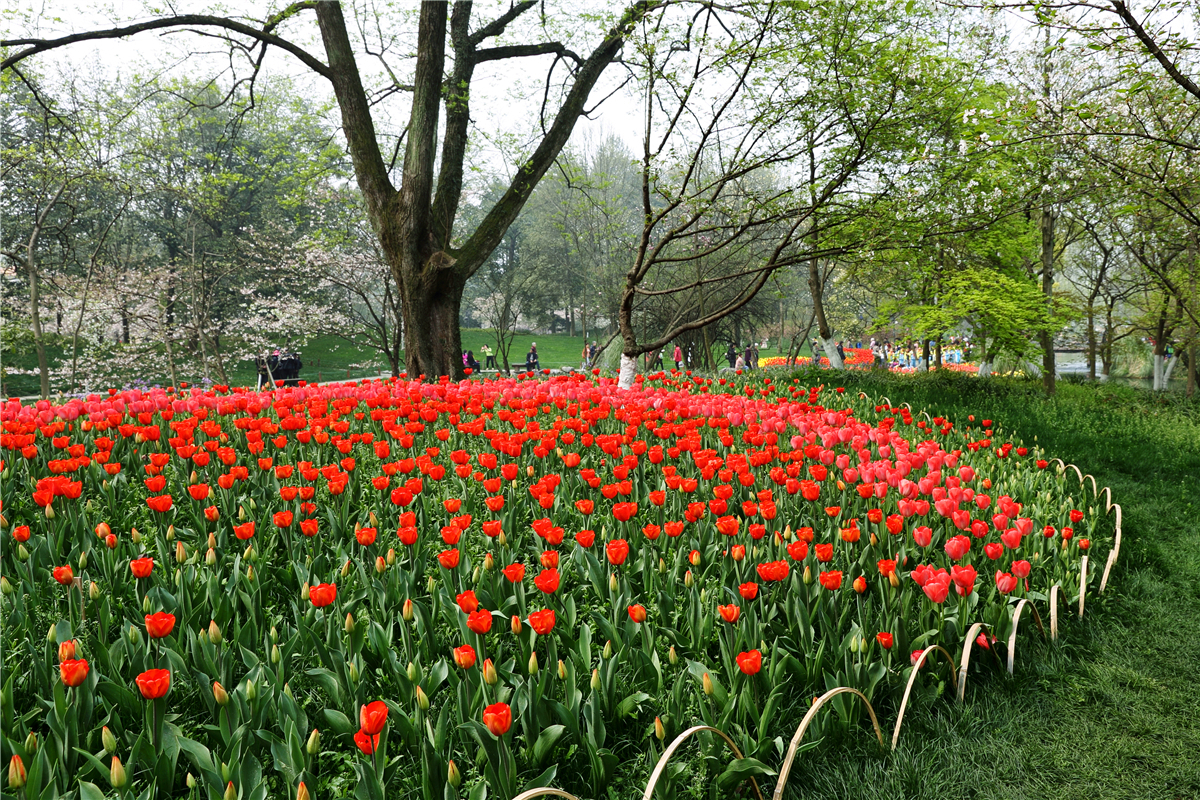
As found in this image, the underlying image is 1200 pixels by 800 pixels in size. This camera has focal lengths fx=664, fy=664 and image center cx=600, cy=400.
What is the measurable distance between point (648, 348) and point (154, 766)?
6112 mm

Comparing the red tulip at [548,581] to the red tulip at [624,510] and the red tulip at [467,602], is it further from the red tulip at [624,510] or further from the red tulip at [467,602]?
the red tulip at [624,510]

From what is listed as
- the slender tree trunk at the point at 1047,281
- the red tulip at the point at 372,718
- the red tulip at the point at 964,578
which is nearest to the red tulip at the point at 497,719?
the red tulip at the point at 372,718

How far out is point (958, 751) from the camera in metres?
2.29

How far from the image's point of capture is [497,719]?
1579 mm

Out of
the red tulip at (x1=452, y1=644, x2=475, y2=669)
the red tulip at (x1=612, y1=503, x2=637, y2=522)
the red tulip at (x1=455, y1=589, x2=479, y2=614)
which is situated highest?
the red tulip at (x1=612, y1=503, x2=637, y2=522)

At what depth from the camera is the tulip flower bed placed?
182 centimetres

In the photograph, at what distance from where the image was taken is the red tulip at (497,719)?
157 cm

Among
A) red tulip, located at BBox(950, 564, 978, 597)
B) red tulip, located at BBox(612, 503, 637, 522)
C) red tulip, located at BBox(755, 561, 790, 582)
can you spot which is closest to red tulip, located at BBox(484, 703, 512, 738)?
A: red tulip, located at BBox(755, 561, 790, 582)

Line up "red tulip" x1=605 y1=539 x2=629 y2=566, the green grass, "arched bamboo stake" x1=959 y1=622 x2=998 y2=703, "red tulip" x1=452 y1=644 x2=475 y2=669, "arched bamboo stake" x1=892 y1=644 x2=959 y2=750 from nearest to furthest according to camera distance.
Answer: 1. "red tulip" x1=452 y1=644 x2=475 y2=669
2. "arched bamboo stake" x1=892 y1=644 x2=959 y2=750
3. the green grass
4. "arched bamboo stake" x1=959 y1=622 x2=998 y2=703
5. "red tulip" x1=605 y1=539 x2=629 y2=566

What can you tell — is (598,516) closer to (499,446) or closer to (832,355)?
(499,446)

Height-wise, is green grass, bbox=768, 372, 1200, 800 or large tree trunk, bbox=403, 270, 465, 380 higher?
large tree trunk, bbox=403, 270, 465, 380

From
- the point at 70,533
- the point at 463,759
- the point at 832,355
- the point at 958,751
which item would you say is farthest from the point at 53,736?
the point at 832,355

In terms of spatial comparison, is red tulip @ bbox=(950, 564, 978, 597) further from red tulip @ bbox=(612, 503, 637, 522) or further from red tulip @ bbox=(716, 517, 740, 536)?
red tulip @ bbox=(612, 503, 637, 522)

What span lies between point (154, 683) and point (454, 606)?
1010mm
